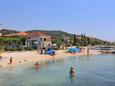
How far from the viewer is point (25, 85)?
25219mm

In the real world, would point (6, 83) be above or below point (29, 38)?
below

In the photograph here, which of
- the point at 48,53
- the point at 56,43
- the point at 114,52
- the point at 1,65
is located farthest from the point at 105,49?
the point at 1,65

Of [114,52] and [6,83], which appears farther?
[114,52]

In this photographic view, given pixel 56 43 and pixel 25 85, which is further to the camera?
pixel 56 43

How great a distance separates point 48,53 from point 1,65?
26.7 m

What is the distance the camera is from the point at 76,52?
82.4 m

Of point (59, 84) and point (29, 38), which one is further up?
point (29, 38)

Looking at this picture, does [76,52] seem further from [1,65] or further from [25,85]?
[25,85]

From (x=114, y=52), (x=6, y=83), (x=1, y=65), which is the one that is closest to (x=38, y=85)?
(x=6, y=83)

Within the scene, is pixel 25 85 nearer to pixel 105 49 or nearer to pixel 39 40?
pixel 39 40

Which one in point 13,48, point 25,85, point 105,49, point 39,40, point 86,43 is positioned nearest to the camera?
point 25,85

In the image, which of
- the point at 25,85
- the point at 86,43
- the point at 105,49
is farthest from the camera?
the point at 86,43

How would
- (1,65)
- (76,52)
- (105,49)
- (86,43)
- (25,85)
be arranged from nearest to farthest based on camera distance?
1. (25,85)
2. (1,65)
3. (76,52)
4. (105,49)
5. (86,43)

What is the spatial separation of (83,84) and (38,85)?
14.0 feet
